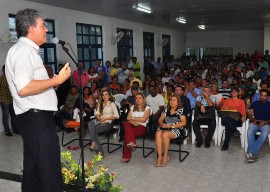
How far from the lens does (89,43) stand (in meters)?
9.34

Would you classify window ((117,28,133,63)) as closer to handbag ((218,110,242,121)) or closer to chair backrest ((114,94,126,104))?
chair backrest ((114,94,126,104))

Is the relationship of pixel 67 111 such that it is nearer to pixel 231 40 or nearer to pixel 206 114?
pixel 206 114

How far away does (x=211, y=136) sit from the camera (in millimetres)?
5004

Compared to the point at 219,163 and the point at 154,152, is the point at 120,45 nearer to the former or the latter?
the point at 154,152

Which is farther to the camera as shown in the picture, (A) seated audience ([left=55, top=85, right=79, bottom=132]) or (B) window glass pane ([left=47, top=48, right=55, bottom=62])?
(B) window glass pane ([left=47, top=48, right=55, bottom=62])

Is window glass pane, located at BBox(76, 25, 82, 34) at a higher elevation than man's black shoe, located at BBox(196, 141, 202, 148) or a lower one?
higher

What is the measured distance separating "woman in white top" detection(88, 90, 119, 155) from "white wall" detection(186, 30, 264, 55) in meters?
15.8

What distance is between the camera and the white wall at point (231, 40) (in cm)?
1894

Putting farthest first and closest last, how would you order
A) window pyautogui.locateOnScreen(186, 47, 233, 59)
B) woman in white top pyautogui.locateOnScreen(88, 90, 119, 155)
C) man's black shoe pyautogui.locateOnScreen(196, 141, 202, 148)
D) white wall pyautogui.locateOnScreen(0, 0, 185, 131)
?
window pyautogui.locateOnScreen(186, 47, 233, 59), white wall pyautogui.locateOnScreen(0, 0, 185, 131), man's black shoe pyautogui.locateOnScreen(196, 141, 202, 148), woman in white top pyautogui.locateOnScreen(88, 90, 119, 155)

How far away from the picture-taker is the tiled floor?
3.47 meters

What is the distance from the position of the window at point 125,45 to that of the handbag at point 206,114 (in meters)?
6.36

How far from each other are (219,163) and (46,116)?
3157 millimetres

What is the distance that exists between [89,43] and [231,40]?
41.5 ft

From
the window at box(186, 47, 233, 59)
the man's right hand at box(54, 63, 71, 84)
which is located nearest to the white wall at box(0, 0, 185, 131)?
the man's right hand at box(54, 63, 71, 84)
